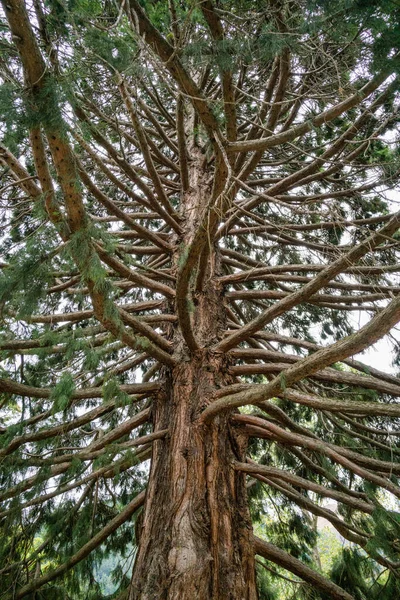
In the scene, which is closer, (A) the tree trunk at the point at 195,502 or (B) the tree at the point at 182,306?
(B) the tree at the point at 182,306

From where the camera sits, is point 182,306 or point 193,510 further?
point 182,306

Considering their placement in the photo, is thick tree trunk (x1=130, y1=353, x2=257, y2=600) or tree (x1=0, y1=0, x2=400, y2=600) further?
thick tree trunk (x1=130, y1=353, x2=257, y2=600)

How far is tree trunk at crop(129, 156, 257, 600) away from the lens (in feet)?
7.21

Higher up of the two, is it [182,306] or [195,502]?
[182,306]

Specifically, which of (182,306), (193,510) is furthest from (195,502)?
(182,306)

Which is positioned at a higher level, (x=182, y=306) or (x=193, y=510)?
(x=182, y=306)

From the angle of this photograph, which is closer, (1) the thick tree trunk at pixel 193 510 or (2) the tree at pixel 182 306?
(2) the tree at pixel 182 306

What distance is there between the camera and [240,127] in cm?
468

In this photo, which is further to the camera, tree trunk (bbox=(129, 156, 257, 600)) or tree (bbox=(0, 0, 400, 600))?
tree trunk (bbox=(129, 156, 257, 600))

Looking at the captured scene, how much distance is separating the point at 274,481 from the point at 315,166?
247 cm

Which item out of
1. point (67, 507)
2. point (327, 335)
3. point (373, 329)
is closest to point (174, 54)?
point (373, 329)

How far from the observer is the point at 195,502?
247 centimetres

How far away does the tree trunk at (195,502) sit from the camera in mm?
2197

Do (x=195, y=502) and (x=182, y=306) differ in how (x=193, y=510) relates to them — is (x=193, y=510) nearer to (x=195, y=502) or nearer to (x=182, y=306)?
(x=195, y=502)
